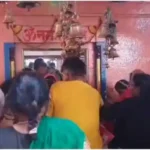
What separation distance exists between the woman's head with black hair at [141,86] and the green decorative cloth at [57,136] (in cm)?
106

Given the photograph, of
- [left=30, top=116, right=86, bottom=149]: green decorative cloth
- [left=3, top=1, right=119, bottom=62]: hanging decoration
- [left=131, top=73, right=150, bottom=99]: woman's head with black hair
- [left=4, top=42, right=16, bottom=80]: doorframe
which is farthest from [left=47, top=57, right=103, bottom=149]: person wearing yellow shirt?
[left=4, top=42, right=16, bottom=80]: doorframe

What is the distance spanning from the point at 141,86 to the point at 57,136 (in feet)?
3.95

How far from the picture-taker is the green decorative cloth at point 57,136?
1804mm

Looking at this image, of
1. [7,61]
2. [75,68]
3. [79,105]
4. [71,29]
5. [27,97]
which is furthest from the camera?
[7,61]

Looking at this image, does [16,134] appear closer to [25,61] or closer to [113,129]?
[113,129]

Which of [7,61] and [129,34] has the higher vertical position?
[129,34]

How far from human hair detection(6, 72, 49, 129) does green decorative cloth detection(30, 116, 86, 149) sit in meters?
0.07

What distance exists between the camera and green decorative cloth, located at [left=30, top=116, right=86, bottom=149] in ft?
Answer: 5.92

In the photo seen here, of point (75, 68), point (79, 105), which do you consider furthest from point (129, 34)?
point (79, 105)

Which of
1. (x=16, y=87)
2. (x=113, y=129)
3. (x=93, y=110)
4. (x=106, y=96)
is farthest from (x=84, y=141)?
(x=106, y=96)

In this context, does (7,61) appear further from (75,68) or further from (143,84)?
(143,84)

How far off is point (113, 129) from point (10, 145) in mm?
1402

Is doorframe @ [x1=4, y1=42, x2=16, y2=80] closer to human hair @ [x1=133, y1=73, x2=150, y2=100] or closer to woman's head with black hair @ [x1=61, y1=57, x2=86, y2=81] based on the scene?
woman's head with black hair @ [x1=61, y1=57, x2=86, y2=81]

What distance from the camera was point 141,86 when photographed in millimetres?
2898
